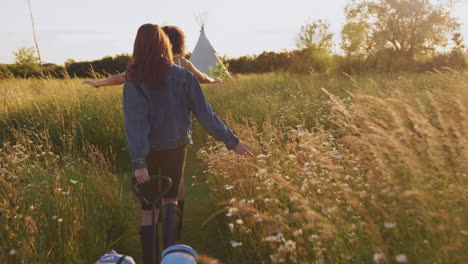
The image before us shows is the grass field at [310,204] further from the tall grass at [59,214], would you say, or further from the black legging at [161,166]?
the black legging at [161,166]

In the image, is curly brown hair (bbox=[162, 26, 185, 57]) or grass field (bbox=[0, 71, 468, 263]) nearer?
grass field (bbox=[0, 71, 468, 263])

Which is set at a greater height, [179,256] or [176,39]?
[176,39]

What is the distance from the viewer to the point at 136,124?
2.55 meters

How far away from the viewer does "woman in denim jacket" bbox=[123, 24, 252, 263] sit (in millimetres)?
2553

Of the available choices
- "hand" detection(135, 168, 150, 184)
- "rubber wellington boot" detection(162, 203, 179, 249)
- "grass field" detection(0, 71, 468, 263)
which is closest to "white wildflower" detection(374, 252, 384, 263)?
"grass field" detection(0, 71, 468, 263)

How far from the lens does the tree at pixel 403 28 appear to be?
Answer: 2312 cm

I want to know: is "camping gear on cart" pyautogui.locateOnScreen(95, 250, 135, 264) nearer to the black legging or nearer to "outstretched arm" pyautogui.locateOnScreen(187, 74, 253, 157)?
the black legging

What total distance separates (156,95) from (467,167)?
2068mm

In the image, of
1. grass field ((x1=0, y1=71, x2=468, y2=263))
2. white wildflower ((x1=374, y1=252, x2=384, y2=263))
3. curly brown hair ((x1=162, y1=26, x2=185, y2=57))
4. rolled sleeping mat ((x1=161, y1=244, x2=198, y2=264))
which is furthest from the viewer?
curly brown hair ((x1=162, y1=26, x2=185, y2=57))

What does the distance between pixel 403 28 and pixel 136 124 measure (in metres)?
24.9

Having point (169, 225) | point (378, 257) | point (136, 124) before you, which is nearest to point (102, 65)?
point (136, 124)

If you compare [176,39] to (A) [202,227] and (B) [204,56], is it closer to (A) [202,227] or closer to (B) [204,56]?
(A) [202,227]

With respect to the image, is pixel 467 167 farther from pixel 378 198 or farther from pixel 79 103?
pixel 79 103

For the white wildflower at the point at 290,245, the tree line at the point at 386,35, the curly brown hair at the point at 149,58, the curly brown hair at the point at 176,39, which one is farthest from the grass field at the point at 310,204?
the tree line at the point at 386,35
